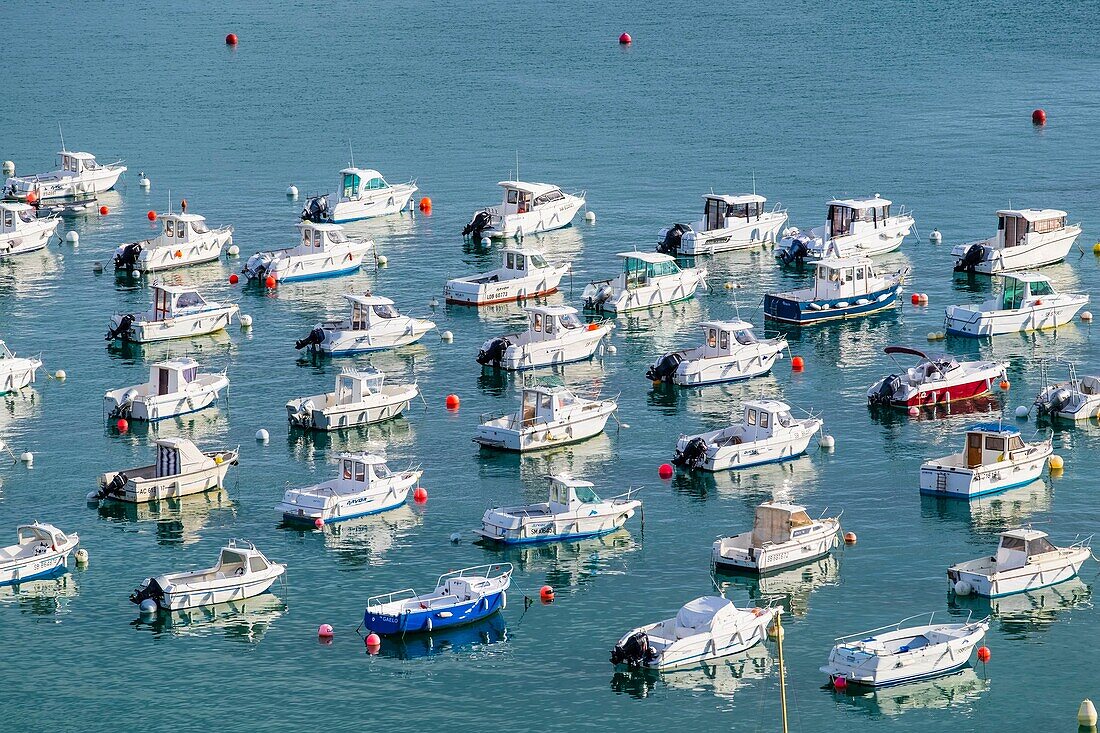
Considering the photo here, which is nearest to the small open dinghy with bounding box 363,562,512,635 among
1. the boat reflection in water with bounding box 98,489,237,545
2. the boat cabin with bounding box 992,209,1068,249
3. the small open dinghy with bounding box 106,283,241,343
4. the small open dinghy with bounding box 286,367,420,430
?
the boat reflection in water with bounding box 98,489,237,545

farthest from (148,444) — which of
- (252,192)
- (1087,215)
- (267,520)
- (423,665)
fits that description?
(1087,215)

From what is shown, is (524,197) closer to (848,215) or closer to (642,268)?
(642,268)

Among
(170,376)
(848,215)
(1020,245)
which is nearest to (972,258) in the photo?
(1020,245)

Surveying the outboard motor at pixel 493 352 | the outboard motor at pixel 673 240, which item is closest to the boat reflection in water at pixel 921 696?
the outboard motor at pixel 493 352

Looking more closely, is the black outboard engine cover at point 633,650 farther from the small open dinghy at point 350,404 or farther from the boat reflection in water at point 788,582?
the small open dinghy at point 350,404

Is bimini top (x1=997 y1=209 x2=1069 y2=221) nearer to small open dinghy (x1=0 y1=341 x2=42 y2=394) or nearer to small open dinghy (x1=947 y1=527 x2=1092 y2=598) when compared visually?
small open dinghy (x1=947 y1=527 x2=1092 y2=598)

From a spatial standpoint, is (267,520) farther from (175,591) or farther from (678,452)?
(678,452)
